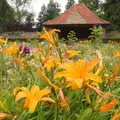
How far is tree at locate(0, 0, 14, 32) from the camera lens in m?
40.9

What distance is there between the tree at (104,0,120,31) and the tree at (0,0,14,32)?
9342mm

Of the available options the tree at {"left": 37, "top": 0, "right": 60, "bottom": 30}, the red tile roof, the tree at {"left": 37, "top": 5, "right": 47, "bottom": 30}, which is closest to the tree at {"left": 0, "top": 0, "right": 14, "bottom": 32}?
the red tile roof

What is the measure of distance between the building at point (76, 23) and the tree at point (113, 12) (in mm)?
6224

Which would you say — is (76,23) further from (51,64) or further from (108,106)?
(108,106)

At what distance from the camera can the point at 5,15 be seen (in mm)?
42000

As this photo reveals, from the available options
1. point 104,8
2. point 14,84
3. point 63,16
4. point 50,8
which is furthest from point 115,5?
point 14,84

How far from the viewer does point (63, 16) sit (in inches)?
1300

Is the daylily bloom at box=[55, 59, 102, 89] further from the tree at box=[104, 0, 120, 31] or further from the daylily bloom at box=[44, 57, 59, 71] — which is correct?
the tree at box=[104, 0, 120, 31]

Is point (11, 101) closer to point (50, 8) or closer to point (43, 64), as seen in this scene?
point (43, 64)

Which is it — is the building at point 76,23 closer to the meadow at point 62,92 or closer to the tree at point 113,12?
the tree at point 113,12

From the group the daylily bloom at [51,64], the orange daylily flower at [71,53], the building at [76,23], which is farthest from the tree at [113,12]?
the daylily bloom at [51,64]

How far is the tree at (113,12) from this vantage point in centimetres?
3970

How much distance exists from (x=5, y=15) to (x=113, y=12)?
1043 cm

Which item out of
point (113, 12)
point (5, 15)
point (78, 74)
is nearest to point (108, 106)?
point (78, 74)
